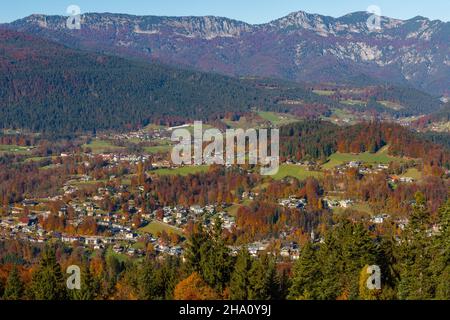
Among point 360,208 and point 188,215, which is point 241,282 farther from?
point 360,208

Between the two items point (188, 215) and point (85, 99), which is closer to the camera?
point (188, 215)

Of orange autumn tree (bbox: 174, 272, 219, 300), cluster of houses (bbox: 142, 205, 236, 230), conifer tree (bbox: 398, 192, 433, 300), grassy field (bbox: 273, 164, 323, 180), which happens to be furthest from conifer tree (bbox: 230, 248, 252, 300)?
grassy field (bbox: 273, 164, 323, 180)

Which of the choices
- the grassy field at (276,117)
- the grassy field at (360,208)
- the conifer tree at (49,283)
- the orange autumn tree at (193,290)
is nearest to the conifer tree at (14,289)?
the conifer tree at (49,283)

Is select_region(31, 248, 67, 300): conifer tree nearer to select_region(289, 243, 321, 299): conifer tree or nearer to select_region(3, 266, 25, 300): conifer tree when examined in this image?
select_region(3, 266, 25, 300): conifer tree

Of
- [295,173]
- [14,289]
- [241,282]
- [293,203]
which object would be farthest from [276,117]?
[14,289]

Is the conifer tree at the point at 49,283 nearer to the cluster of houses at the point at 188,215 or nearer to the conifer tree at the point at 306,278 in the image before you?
the conifer tree at the point at 306,278
